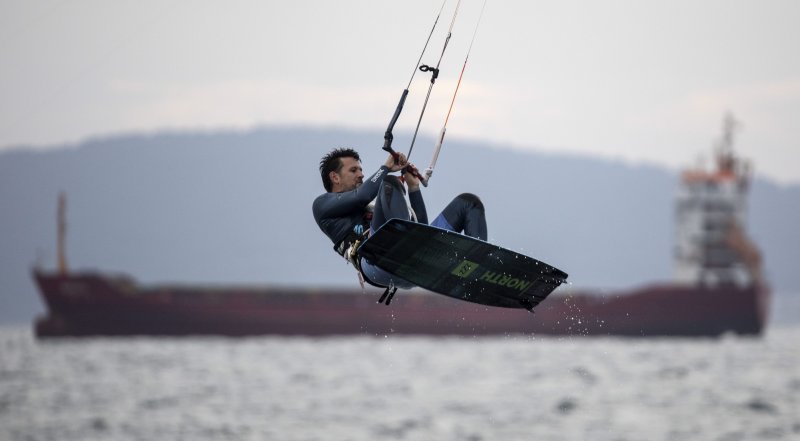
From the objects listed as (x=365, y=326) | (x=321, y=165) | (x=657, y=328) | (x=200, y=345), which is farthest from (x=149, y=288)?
(x=321, y=165)

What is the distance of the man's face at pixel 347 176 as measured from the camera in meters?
14.6

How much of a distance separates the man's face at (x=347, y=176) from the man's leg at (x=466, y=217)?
2.87ft

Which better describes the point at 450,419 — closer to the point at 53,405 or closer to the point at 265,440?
the point at 265,440

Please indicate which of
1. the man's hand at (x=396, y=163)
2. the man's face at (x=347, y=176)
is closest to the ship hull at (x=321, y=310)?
the man's face at (x=347, y=176)

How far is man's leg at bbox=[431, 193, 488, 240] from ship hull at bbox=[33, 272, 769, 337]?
100 meters

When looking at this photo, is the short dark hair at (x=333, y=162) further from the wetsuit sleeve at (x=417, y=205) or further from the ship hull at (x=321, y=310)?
the ship hull at (x=321, y=310)

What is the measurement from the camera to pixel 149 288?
11844cm

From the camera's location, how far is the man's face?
47.8 feet

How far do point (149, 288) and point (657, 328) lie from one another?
4145cm

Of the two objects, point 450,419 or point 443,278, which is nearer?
point 443,278

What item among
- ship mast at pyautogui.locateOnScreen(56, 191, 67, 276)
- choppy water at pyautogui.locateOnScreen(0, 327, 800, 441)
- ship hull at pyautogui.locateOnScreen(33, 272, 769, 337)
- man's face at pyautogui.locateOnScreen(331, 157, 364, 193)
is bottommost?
choppy water at pyautogui.locateOnScreen(0, 327, 800, 441)

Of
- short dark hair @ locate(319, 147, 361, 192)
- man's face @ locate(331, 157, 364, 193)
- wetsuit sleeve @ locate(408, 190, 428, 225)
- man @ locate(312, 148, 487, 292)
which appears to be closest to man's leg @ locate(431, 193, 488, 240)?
man @ locate(312, 148, 487, 292)

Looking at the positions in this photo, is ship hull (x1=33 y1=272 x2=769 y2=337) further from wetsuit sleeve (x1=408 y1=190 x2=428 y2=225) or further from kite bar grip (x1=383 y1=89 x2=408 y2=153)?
kite bar grip (x1=383 y1=89 x2=408 y2=153)

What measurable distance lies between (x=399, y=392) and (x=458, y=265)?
73.8m
